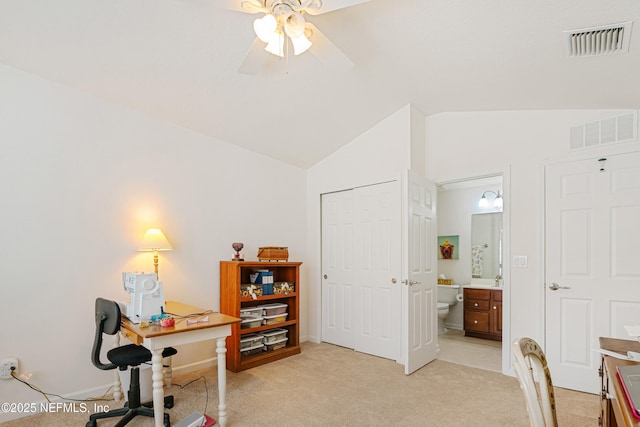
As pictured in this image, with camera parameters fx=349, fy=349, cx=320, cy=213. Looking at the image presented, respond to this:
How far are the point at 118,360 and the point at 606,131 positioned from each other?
418cm

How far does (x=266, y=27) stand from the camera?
1.88 metres

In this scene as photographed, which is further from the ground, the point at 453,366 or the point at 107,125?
the point at 107,125

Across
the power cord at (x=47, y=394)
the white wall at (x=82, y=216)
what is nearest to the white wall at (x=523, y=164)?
the white wall at (x=82, y=216)

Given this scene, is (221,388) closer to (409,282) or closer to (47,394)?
(47,394)

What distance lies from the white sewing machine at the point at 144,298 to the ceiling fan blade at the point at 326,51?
1870 millimetres

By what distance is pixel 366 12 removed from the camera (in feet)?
7.57

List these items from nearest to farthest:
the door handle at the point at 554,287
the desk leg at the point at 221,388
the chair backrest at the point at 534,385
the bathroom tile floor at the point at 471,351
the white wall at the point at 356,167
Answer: the chair backrest at the point at 534,385
the desk leg at the point at 221,388
the door handle at the point at 554,287
the bathroom tile floor at the point at 471,351
the white wall at the point at 356,167

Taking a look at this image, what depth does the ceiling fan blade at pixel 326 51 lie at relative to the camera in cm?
203

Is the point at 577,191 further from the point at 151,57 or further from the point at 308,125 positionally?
the point at 151,57

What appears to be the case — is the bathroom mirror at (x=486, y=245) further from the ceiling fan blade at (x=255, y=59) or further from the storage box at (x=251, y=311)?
the ceiling fan blade at (x=255, y=59)

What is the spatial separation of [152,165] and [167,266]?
97 cm

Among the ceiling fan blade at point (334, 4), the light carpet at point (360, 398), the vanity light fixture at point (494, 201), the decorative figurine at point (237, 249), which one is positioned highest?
the ceiling fan blade at point (334, 4)

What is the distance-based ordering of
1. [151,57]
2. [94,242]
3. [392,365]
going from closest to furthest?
[151,57], [94,242], [392,365]

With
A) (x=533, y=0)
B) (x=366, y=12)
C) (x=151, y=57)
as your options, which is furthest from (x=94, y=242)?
(x=533, y=0)
